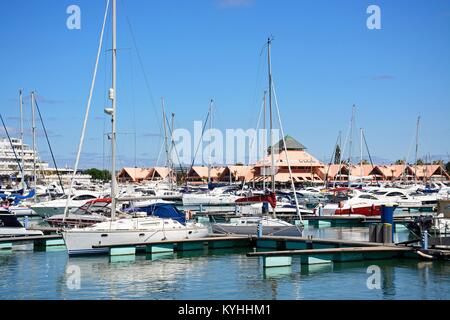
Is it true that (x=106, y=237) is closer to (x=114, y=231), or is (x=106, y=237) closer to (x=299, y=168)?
(x=114, y=231)

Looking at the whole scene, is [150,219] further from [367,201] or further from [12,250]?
[367,201]

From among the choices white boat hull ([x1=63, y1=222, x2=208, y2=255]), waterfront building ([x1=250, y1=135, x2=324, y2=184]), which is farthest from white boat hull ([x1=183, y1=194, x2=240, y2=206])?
white boat hull ([x1=63, y1=222, x2=208, y2=255])

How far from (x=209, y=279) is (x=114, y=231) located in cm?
779

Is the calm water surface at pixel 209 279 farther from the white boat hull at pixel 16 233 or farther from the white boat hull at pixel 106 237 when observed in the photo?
the white boat hull at pixel 16 233

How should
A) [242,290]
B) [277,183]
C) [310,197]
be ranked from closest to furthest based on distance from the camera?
[242,290] < [310,197] < [277,183]

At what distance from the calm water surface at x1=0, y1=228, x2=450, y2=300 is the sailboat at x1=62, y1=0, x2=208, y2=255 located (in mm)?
773

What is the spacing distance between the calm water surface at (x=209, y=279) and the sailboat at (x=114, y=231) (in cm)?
77

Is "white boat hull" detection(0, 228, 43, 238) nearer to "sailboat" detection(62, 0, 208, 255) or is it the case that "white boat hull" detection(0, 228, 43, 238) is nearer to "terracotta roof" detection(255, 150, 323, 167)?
"sailboat" detection(62, 0, 208, 255)

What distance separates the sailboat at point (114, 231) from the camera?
99.8 feet

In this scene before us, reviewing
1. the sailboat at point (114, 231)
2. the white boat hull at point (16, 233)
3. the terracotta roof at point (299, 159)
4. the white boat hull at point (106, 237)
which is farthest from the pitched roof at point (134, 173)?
the white boat hull at point (106, 237)

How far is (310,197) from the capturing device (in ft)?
253

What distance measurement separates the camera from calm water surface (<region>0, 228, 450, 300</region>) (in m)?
22.1
